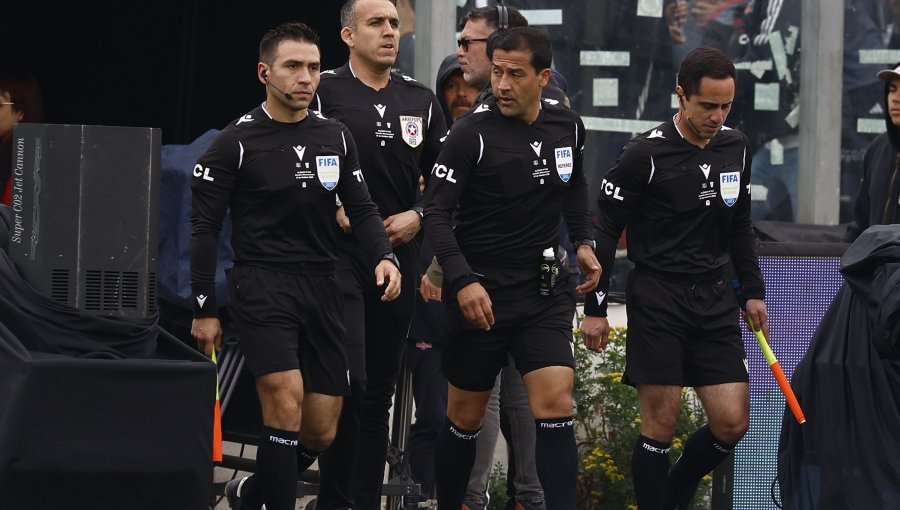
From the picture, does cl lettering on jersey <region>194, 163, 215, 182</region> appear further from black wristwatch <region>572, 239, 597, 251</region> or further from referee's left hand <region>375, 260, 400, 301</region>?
black wristwatch <region>572, 239, 597, 251</region>

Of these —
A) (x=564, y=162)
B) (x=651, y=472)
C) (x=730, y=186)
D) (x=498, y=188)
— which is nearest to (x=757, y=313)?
(x=730, y=186)

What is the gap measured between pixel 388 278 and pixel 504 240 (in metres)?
0.64

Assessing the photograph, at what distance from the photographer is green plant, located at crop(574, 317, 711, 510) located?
345 inches

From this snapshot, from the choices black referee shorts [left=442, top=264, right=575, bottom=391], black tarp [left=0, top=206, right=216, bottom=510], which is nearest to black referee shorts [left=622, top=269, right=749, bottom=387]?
black referee shorts [left=442, top=264, right=575, bottom=391]

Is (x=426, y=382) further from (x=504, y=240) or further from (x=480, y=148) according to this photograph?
(x=480, y=148)

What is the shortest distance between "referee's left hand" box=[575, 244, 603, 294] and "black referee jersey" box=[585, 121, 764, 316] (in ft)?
0.59

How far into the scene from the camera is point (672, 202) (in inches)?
278

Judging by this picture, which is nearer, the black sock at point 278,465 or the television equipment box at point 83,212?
Result: the television equipment box at point 83,212

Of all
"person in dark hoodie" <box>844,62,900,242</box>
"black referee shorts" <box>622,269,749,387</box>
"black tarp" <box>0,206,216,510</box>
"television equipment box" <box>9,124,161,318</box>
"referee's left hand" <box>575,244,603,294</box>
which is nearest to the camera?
"black tarp" <box>0,206,216,510</box>

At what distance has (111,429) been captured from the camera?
5570 millimetres

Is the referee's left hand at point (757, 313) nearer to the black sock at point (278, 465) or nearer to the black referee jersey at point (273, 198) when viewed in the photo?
the black referee jersey at point (273, 198)

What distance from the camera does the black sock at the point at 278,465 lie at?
6.43 metres

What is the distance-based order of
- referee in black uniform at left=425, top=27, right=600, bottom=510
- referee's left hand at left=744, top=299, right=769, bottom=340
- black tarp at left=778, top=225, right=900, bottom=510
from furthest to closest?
referee's left hand at left=744, top=299, right=769, bottom=340
referee in black uniform at left=425, top=27, right=600, bottom=510
black tarp at left=778, top=225, right=900, bottom=510

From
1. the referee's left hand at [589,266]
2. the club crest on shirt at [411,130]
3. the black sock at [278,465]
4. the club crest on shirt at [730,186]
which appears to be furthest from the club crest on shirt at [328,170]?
the club crest on shirt at [730,186]
